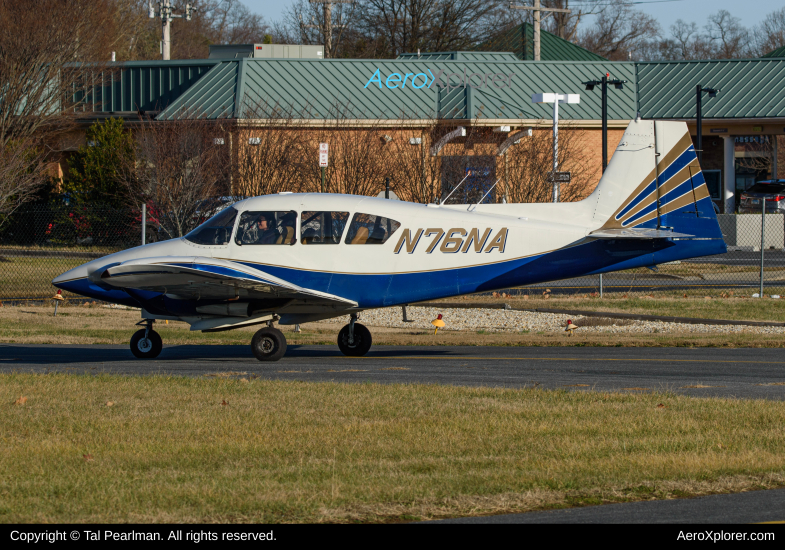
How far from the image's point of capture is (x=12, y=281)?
25.4 meters

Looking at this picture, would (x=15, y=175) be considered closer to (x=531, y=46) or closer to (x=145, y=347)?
(x=145, y=347)

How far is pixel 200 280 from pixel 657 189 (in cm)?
743

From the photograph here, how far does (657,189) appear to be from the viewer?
14.5 m

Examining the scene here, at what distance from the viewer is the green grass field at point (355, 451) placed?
627 centimetres

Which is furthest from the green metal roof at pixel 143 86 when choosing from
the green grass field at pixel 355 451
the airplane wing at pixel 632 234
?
the green grass field at pixel 355 451

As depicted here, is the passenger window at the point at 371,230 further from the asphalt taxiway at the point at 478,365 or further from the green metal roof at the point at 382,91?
the green metal roof at the point at 382,91

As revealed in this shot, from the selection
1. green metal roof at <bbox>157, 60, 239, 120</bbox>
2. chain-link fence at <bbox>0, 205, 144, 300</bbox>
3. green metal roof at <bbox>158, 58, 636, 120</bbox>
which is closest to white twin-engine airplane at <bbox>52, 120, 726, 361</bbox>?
chain-link fence at <bbox>0, 205, 144, 300</bbox>

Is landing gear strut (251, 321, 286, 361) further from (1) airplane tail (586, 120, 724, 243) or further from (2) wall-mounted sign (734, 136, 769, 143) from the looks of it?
(2) wall-mounted sign (734, 136, 769, 143)

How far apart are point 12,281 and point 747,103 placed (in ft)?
117

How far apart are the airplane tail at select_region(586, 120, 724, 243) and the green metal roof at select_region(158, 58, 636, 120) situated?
22.5 m

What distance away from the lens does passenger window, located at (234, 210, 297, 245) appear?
1427 cm

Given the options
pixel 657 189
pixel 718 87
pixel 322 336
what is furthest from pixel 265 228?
pixel 718 87

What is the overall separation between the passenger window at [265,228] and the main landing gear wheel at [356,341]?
2.00 m
